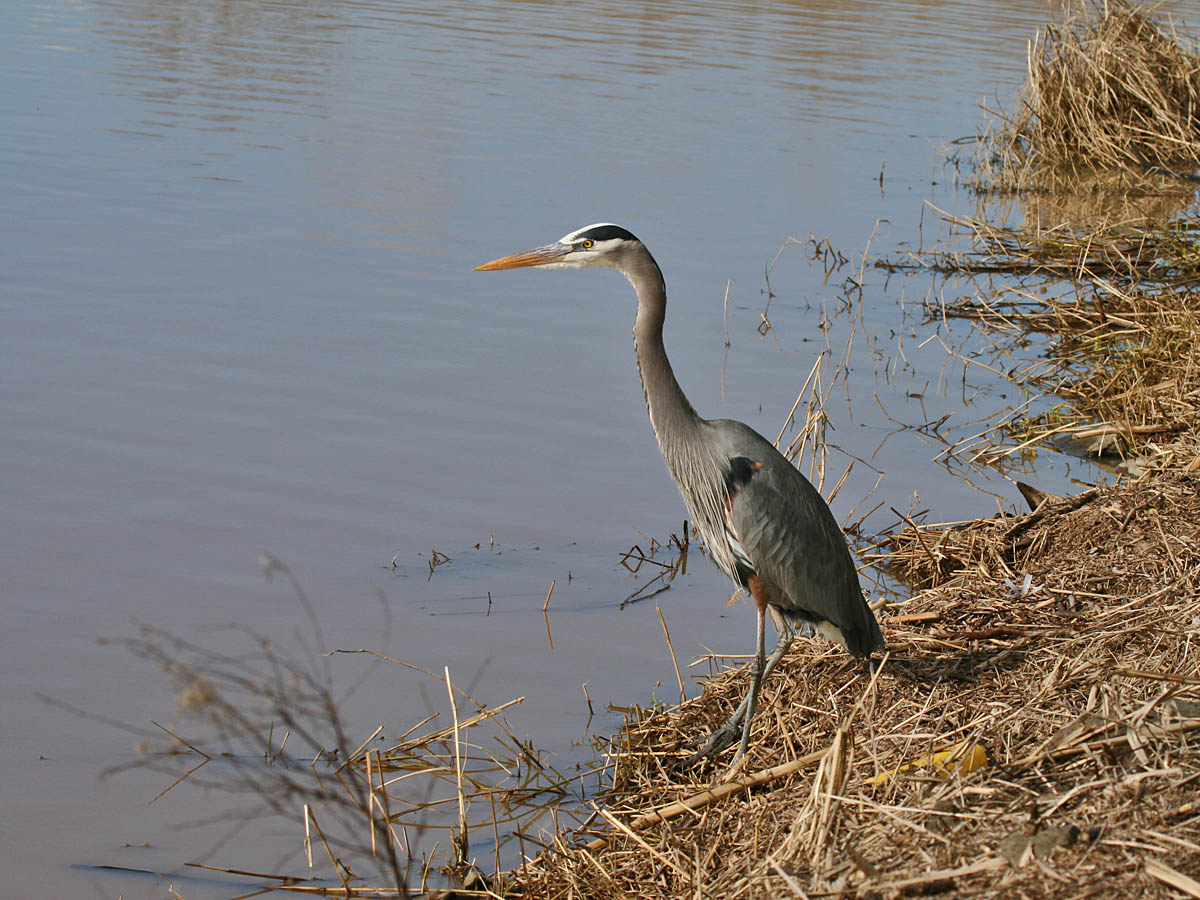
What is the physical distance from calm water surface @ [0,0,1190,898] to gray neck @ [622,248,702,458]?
1041mm

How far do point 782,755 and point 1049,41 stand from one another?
12621 millimetres

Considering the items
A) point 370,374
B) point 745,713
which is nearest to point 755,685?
point 745,713

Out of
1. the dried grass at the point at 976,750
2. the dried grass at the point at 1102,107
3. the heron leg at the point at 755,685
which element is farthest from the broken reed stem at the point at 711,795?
the dried grass at the point at 1102,107

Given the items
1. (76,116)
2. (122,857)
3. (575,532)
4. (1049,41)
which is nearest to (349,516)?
(575,532)

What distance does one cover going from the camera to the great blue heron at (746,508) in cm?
431

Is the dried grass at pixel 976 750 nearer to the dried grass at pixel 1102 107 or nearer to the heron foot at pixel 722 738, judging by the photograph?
the heron foot at pixel 722 738

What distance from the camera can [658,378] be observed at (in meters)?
4.52

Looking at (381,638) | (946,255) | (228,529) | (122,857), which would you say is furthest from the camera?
(946,255)

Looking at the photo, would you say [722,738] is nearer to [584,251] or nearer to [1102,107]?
[584,251]

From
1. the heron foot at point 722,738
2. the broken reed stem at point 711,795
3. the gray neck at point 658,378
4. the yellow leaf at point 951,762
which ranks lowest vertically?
the heron foot at point 722,738

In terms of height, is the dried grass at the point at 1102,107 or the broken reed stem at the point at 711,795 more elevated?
the dried grass at the point at 1102,107

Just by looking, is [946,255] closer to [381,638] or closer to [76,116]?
[381,638]

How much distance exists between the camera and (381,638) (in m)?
5.18

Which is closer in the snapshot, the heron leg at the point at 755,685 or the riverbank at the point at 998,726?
the riverbank at the point at 998,726
